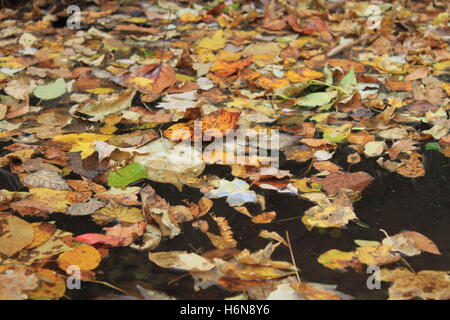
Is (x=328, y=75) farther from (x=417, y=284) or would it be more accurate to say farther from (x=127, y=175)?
(x=417, y=284)

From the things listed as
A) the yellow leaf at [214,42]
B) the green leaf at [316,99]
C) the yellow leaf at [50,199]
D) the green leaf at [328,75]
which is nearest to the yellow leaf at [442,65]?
the green leaf at [328,75]

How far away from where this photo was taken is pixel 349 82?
9.33ft

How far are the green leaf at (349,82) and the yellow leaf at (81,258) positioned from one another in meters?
1.63

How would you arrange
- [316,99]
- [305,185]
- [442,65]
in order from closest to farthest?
1. [305,185]
2. [316,99]
3. [442,65]

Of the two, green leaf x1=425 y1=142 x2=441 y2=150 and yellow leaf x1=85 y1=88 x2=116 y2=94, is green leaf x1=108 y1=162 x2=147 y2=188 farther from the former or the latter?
green leaf x1=425 y1=142 x2=441 y2=150

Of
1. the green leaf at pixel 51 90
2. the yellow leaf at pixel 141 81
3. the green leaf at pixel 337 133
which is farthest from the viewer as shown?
the yellow leaf at pixel 141 81

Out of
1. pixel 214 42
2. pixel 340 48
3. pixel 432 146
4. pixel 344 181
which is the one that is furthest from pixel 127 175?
pixel 340 48

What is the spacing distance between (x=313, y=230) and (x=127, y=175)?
703mm

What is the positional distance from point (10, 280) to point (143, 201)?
0.52 metres

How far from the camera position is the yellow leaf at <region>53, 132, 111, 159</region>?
7.28ft

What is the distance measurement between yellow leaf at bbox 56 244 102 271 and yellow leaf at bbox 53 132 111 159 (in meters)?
0.60

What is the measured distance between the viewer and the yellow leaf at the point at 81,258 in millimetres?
1589

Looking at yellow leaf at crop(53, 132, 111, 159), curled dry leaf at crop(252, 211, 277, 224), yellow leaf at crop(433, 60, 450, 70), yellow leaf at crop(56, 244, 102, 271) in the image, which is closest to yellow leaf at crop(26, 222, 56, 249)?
yellow leaf at crop(56, 244, 102, 271)

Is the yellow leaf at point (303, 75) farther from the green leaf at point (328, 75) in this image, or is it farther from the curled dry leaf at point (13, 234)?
the curled dry leaf at point (13, 234)
